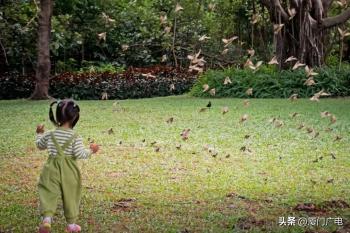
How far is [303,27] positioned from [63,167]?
10300mm

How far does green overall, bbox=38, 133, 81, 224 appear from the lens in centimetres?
349

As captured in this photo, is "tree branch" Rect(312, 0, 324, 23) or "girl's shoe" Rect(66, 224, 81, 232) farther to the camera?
"tree branch" Rect(312, 0, 324, 23)

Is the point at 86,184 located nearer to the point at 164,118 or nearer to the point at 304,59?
the point at 164,118

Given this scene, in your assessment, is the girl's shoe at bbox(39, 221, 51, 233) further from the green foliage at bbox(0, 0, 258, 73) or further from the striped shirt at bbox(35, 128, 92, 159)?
the green foliage at bbox(0, 0, 258, 73)

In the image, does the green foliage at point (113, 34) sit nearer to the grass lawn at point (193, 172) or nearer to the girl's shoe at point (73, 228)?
the grass lawn at point (193, 172)

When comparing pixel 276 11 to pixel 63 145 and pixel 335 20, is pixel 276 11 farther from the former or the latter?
pixel 63 145

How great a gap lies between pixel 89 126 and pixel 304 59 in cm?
653

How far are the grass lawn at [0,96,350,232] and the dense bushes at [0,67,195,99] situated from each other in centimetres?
393

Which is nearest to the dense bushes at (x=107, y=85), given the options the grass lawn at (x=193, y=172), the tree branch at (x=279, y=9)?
the tree branch at (x=279, y=9)

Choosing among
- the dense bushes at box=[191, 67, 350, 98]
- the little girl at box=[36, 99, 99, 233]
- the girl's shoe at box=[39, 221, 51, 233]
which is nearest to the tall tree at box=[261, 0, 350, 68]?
the dense bushes at box=[191, 67, 350, 98]

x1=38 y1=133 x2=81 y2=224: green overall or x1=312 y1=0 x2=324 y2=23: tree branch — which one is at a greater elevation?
x1=312 y1=0 x2=324 y2=23: tree branch

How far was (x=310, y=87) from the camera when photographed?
12.3 metres

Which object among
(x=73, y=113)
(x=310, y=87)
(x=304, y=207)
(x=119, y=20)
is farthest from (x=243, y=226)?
(x=119, y=20)

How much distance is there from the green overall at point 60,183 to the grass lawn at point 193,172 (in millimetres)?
189
